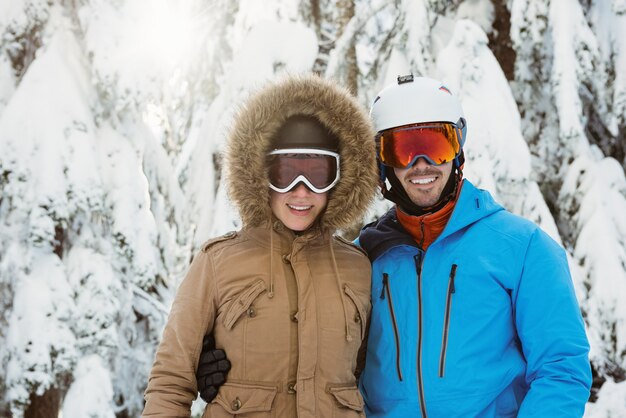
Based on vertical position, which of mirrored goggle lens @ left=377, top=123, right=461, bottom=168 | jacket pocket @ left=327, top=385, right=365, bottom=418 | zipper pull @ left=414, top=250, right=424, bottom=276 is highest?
mirrored goggle lens @ left=377, top=123, right=461, bottom=168

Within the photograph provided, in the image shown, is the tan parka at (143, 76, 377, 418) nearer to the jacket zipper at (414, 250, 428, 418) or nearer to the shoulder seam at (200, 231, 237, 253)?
the shoulder seam at (200, 231, 237, 253)

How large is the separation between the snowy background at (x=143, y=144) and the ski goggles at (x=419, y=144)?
1971mm

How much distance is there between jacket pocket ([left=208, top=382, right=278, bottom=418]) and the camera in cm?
198

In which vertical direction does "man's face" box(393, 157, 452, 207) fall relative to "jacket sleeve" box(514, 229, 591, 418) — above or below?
above

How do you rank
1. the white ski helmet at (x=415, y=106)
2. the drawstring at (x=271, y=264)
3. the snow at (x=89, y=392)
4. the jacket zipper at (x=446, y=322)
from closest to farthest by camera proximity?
the drawstring at (x=271, y=264)
the jacket zipper at (x=446, y=322)
the white ski helmet at (x=415, y=106)
the snow at (x=89, y=392)

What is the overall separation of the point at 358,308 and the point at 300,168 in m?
0.60

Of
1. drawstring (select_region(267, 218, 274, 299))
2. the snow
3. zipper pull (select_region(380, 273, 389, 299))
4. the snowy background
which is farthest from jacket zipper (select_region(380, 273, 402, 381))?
the snow

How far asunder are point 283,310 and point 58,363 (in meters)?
3.53

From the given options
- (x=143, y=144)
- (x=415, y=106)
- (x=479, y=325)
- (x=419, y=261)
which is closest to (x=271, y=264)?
(x=419, y=261)

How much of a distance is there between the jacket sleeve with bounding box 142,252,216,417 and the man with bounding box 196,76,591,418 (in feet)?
2.42

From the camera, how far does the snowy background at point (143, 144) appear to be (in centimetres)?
467

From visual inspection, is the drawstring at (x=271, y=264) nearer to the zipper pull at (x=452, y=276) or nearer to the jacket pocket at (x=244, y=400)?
the jacket pocket at (x=244, y=400)

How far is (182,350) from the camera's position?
2.04 m

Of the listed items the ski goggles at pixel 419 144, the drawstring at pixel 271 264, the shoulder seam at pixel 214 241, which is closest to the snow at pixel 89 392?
the shoulder seam at pixel 214 241
